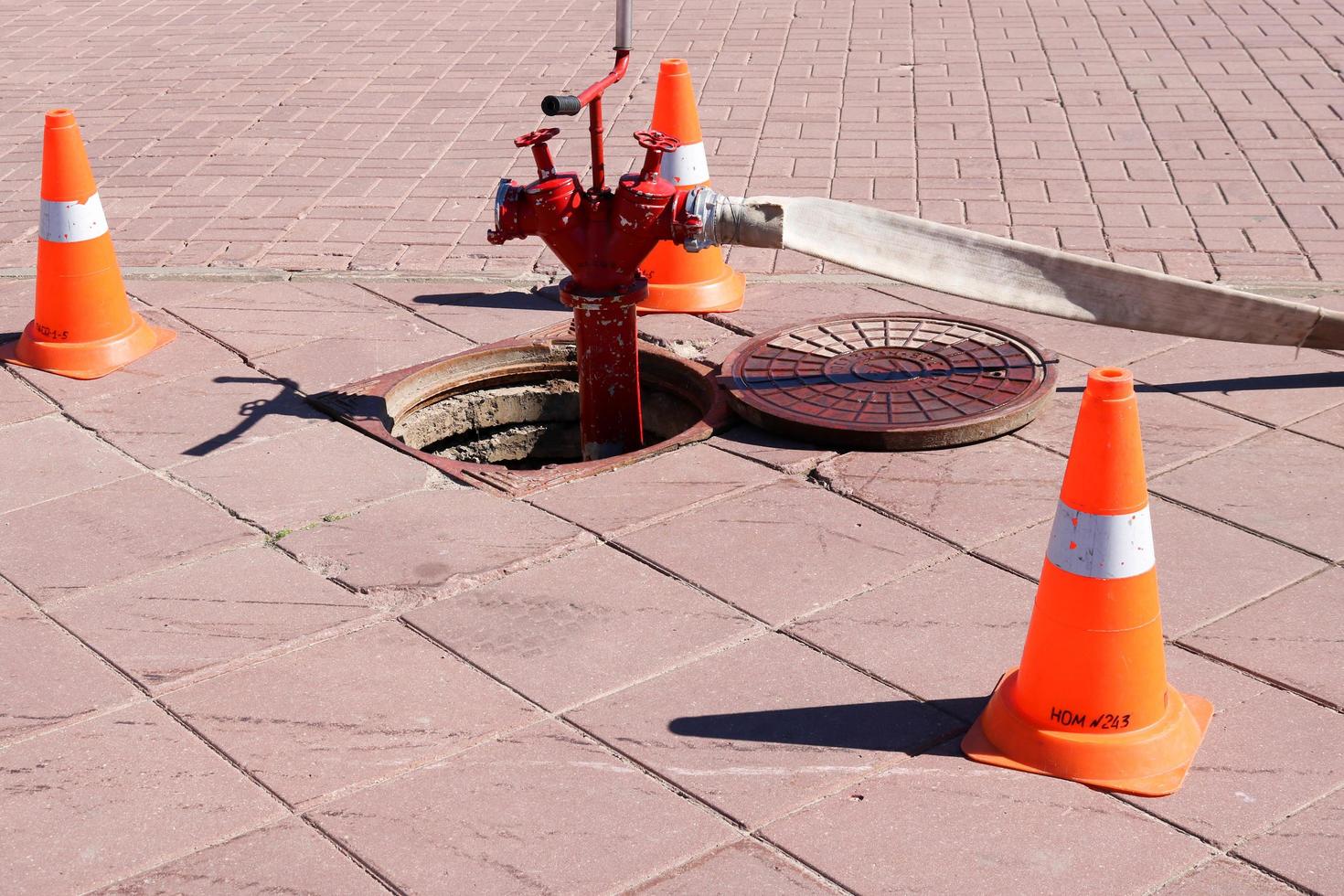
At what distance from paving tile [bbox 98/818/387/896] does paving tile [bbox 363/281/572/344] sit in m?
→ 2.53

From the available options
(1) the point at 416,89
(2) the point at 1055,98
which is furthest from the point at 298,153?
(2) the point at 1055,98

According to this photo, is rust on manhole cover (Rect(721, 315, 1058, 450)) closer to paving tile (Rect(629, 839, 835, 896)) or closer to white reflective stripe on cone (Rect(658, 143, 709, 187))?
white reflective stripe on cone (Rect(658, 143, 709, 187))

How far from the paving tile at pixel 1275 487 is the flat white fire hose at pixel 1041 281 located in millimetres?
391

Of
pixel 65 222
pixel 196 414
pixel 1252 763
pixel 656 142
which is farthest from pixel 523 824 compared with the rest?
pixel 65 222

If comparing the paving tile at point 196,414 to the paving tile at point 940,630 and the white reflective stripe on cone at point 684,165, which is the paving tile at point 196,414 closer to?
the white reflective stripe on cone at point 684,165

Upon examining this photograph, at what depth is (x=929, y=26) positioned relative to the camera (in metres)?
9.55

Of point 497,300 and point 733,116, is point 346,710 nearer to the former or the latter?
point 497,300

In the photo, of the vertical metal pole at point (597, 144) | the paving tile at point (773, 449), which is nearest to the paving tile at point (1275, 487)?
the paving tile at point (773, 449)

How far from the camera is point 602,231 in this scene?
13.8 feet

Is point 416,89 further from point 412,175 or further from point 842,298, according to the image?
point 842,298

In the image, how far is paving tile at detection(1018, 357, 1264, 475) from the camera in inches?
165

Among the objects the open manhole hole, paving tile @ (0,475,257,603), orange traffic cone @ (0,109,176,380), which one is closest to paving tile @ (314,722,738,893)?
paving tile @ (0,475,257,603)

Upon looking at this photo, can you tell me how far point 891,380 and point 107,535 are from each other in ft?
7.39

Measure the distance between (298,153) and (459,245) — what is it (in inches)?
67.1
